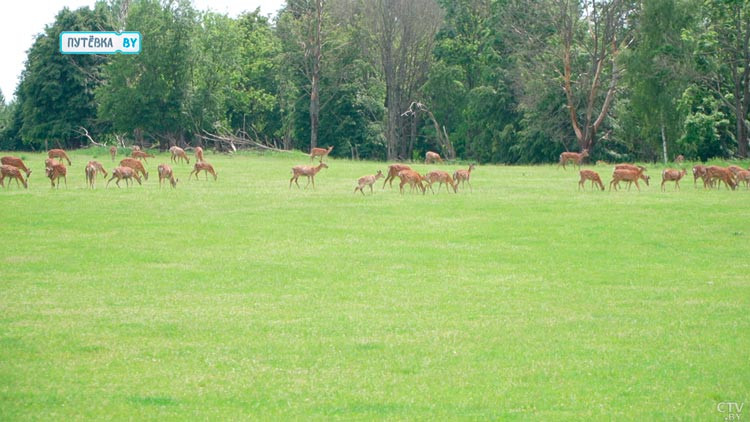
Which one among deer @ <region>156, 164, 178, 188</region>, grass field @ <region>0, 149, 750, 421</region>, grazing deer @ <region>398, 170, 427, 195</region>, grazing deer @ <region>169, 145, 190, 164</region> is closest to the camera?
grass field @ <region>0, 149, 750, 421</region>

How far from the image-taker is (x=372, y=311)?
1428 centimetres

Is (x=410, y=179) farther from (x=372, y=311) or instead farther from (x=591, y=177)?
(x=372, y=311)

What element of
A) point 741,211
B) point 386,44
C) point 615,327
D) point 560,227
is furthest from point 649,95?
point 615,327

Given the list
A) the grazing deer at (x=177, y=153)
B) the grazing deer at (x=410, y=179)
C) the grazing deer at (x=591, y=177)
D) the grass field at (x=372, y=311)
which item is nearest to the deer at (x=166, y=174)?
the grass field at (x=372, y=311)

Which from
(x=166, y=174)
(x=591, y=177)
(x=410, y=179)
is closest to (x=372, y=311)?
(x=410, y=179)

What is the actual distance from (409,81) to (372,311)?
66381 millimetres

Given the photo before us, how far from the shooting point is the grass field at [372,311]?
31.6 ft

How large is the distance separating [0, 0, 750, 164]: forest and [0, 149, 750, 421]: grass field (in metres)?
28.4

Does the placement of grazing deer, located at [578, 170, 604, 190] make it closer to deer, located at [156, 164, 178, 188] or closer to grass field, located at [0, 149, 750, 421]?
grass field, located at [0, 149, 750, 421]

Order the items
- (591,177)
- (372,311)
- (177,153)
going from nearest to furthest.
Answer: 1. (372,311)
2. (591,177)
3. (177,153)

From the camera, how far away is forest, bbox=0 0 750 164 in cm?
5522

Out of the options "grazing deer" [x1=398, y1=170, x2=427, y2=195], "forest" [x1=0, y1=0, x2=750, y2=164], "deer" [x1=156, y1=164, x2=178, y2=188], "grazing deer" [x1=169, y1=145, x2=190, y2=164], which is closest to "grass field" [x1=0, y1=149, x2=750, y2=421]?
"grazing deer" [x1=398, y1=170, x2=427, y2=195]

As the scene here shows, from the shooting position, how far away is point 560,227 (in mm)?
24641

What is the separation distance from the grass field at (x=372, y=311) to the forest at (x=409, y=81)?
2842 centimetres
